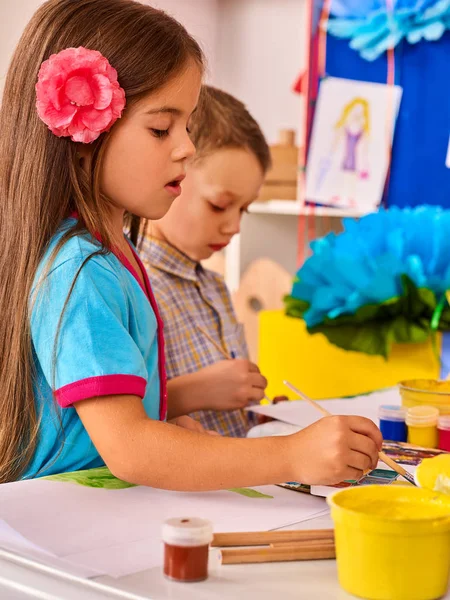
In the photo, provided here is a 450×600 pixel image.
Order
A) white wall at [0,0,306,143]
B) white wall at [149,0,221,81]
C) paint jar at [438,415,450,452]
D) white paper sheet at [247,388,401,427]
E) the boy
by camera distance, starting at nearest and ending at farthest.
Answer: paint jar at [438,415,450,452]
white paper sheet at [247,388,401,427]
the boy
white wall at [149,0,221,81]
white wall at [0,0,306,143]

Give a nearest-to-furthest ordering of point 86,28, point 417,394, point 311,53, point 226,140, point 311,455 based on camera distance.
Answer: point 311,455
point 86,28
point 417,394
point 226,140
point 311,53

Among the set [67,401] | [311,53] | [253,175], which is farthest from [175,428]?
[311,53]

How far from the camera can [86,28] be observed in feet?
3.07

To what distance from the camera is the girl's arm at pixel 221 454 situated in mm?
787

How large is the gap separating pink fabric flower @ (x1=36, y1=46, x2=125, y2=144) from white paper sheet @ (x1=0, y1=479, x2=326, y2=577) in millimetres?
364

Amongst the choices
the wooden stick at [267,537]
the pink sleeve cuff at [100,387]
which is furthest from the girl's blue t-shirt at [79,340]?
the wooden stick at [267,537]

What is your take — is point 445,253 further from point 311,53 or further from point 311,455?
point 311,53

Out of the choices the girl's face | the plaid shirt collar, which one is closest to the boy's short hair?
the plaid shirt collar

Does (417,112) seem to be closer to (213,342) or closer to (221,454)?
(213,342)

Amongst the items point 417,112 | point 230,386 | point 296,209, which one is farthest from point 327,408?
point 296,209

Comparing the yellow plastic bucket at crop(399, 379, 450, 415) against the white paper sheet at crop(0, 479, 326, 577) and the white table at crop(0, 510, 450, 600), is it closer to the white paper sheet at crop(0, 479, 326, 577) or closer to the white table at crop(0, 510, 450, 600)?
the white paper sheet at crop(0, 479, 326, 577)

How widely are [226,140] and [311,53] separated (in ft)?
4.60

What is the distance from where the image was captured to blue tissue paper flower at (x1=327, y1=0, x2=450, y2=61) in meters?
2.53

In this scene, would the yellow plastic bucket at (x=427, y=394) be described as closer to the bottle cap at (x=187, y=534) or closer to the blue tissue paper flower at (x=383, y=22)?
the bottle cap at (x=187, y=534)
